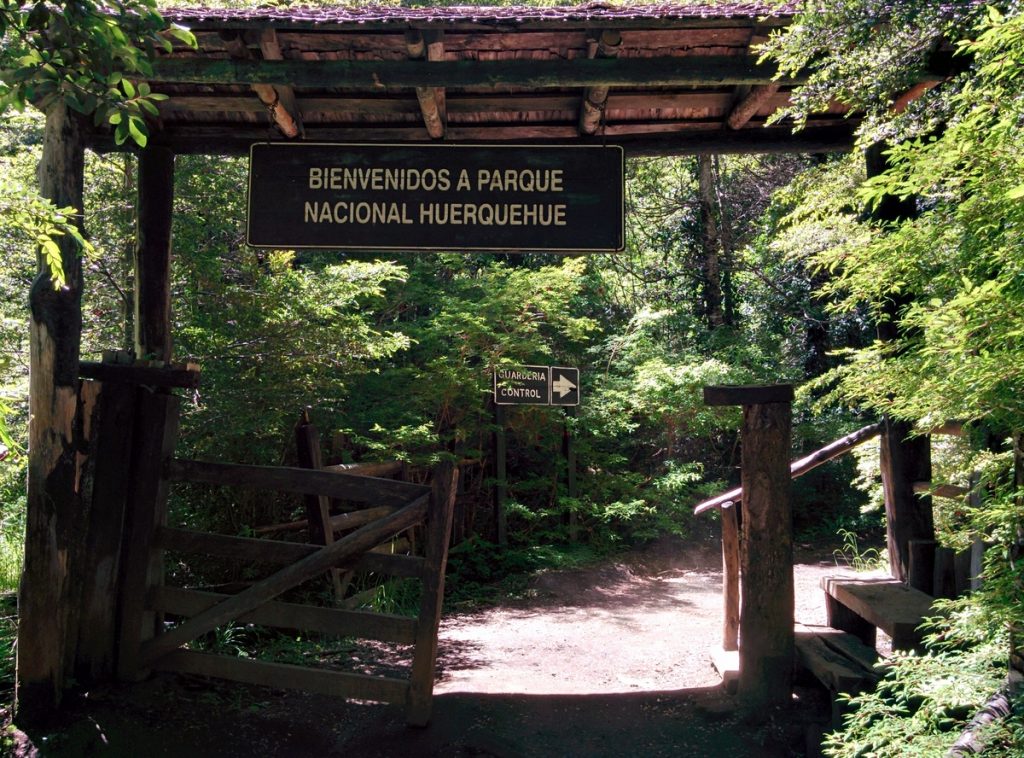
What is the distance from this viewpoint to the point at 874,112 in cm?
482

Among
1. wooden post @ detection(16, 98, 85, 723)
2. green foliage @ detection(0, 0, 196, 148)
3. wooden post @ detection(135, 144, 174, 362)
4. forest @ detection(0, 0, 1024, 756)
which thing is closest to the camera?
green foliage @ detection(0, 0, 196, 148)

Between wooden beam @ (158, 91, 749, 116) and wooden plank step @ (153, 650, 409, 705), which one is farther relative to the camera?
wooden beam @ (158, 91, 749, 116)

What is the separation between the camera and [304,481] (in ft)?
18.6

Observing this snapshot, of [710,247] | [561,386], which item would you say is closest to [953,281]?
[561,386]

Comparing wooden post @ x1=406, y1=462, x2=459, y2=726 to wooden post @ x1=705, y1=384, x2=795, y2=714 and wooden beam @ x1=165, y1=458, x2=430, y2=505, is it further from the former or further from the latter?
wooden post @ x1=705, y1=384, x2=795, y2=714

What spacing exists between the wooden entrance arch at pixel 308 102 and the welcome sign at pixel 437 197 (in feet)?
0.80

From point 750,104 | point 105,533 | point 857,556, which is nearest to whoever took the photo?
point 105,533

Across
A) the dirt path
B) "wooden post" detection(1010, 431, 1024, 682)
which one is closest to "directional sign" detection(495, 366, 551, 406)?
the dirt path

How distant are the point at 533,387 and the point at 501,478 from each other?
1.96 m

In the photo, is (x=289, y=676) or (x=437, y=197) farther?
(x=437, y=197)

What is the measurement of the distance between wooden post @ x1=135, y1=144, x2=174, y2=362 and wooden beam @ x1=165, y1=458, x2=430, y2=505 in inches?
32.5

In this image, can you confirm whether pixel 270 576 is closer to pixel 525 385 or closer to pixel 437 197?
pixel 437 197

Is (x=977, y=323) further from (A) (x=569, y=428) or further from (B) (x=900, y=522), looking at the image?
(A) (x=569, y=428)

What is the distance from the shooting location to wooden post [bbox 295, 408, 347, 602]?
805 centimetres
